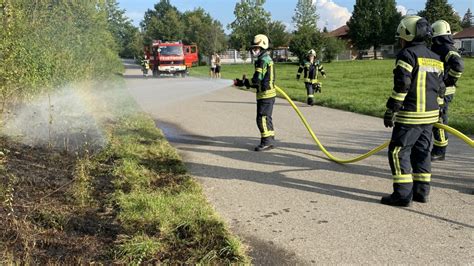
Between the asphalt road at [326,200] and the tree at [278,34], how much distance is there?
5265 centimetres

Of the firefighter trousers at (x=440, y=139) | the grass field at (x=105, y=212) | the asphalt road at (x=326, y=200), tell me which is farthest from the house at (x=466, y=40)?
the grass field at (x=105, y=212)

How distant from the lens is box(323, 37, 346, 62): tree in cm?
4731

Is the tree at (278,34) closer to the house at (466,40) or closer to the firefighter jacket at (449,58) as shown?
the house at (466,40)

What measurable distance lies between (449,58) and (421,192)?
2.23 meters

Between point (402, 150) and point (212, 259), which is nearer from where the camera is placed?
point (212, 259)

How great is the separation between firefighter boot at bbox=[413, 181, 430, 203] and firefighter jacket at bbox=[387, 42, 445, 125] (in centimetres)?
66

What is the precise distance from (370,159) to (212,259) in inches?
151

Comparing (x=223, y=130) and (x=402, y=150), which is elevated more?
(x=402, y=150)

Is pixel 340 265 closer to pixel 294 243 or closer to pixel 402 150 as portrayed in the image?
Answer: pixel 294 243

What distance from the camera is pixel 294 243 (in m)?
3.58

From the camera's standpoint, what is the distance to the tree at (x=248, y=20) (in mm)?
60031

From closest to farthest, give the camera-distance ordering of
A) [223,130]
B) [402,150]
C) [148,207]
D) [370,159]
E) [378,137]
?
1. [148,207]
2. [402,150]
3. [370,159]
4. [378,137]
5. [223,130]

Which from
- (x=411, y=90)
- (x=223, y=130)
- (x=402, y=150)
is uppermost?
(x=411, y=90)

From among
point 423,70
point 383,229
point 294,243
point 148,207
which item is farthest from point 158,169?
point 423,70
